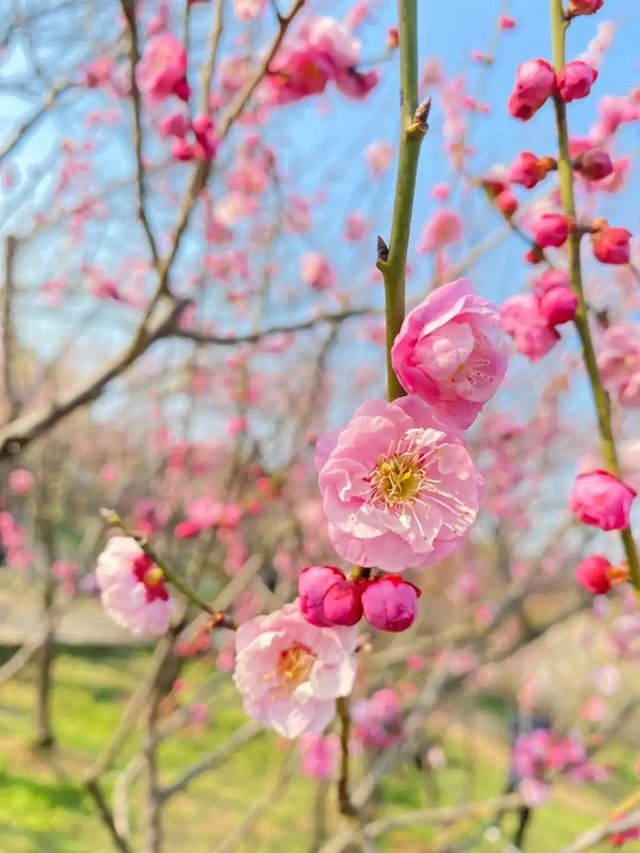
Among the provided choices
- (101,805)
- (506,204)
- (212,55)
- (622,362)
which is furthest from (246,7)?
(101,805)

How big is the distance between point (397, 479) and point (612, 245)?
1.53 feet

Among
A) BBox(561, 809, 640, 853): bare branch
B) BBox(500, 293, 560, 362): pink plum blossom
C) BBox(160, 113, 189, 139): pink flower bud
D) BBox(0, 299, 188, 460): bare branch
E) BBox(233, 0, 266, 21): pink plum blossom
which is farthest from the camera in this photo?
BBox(233, 0, 266, 21): pink plum blossom

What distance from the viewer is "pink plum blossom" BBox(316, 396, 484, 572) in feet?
2.18

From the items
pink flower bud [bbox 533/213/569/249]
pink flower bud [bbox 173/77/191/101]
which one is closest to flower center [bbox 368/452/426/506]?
pink flower bud [bbox 533/213/569/249]

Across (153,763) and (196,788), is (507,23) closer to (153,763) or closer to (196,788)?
(153,763)

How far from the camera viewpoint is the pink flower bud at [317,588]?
68 cm

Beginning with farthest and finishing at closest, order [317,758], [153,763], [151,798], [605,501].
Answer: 1. [317,758]
2. [153,763]
3. [151,798]
4. [605,501]

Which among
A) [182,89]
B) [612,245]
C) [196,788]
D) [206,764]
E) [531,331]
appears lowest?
[196,788]

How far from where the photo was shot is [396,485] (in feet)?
2.39

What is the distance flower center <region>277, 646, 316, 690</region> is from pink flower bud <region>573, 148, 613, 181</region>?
2.34 feet

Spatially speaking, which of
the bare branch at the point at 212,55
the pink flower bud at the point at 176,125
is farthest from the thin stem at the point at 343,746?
the bare branch at the point at 212,55

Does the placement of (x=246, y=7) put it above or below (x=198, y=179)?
above

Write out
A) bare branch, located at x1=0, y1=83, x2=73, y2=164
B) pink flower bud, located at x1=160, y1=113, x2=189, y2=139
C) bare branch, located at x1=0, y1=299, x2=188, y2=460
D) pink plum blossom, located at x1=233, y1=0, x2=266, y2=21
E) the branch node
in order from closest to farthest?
the branch node, pink flower bud, located at x1=160, y1=113, x2=189, y2=139, bare branch, located at x1=0, y1=299, x2=188, y2=460, pink plum blossom, located at x1=233, y1=0, x2=266, y2=21, bare branch, located at x1=0, y1=83, x2=73, y2=164

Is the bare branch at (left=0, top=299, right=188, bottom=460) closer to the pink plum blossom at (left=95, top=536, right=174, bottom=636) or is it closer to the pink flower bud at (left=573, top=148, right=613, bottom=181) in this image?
the pink plum blossom at (left=95, top=536, right=174, bottom=636)
